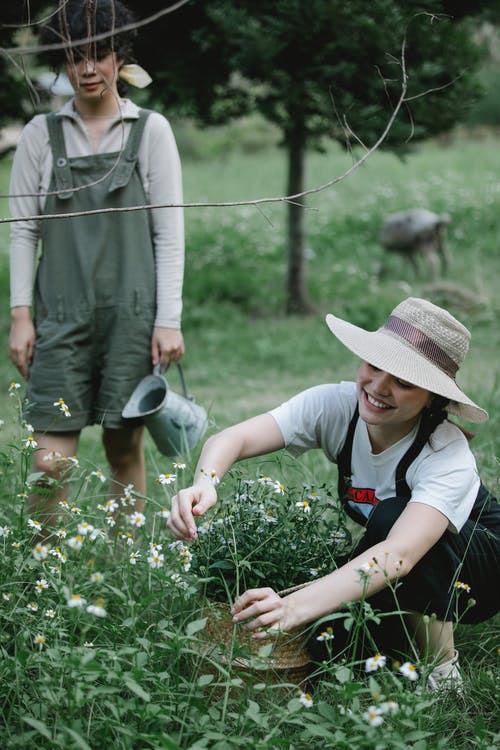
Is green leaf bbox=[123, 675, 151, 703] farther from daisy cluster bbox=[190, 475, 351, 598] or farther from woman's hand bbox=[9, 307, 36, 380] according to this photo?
woman's hand bbox=[9, 307, 36, 380]

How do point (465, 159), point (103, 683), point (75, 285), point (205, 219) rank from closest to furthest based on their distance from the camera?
1. point (103, 683)
2. point (75, 285)
3. point (205, 219)
4. point (465, 159)

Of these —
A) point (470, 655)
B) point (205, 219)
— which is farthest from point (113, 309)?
point (205, 219)

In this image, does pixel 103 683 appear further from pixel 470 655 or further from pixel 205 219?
pixel 205 219

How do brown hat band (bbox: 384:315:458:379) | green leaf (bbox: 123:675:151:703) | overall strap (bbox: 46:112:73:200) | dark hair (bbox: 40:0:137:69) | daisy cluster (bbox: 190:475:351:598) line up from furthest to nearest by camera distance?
1. overall strap (bbox: 46:112:73:200)
2. dark hair (bbox: 40:0:137:69)
3. brown hat band (bbox: 384:315:458:379)
4. daisy cluster (bbox: 190:475:351:598)
5. green leaf (bbox: 123:675:151:703)

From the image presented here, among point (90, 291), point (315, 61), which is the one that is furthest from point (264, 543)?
point (315, 61)

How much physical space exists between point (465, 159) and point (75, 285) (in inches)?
485

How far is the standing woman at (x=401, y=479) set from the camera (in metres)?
2.14

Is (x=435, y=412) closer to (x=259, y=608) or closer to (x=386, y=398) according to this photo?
(x=386, y=398)

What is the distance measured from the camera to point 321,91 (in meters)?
6.16

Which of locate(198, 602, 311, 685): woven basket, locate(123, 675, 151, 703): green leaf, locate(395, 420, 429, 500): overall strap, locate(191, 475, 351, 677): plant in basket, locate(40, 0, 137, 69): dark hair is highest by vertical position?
locate(40, 0, 137, 69): dark hair

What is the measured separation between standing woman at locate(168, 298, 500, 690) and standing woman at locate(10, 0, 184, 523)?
0.72 meters

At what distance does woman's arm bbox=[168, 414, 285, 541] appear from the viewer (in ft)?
7.03

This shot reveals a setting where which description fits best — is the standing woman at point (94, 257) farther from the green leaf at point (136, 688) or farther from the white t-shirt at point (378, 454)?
the green leaf at point (136, 688)

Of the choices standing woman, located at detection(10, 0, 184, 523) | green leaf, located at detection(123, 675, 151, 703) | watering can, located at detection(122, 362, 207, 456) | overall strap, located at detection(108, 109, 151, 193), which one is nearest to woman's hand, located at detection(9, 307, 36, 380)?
standing woman, located at detection(10, 0, 184, 523)
